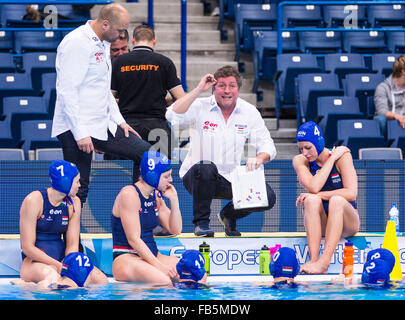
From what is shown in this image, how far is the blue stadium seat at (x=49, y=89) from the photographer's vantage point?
390 inches

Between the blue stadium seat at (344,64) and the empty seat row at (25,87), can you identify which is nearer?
the empty seat row at (25,87)

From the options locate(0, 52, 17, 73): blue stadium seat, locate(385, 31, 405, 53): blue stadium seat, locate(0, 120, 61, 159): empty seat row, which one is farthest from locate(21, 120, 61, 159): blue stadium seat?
locate(385, 31, 405, 53): blue stadium seat

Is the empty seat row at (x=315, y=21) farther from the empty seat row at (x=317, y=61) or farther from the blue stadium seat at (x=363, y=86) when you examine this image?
the blue stadium seat at (x=363, y=86)

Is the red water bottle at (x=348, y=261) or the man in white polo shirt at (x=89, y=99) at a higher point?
the man in white polo shirt at (x=89, y=99)

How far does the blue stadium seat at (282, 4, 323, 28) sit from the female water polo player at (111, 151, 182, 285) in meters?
6.63

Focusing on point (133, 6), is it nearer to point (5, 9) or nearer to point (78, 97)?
point (5, 9)

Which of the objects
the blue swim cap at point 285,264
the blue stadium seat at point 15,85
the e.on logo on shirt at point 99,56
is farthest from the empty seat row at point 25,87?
the blue swim cap at point 285,264

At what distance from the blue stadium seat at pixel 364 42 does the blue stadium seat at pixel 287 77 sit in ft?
5.02

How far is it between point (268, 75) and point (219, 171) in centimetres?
461

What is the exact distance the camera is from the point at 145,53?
24.3 ft

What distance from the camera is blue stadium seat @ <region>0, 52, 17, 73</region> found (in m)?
10.8

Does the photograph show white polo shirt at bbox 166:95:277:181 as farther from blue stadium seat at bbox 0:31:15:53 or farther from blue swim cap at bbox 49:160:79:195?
blue stadium seat at bbox 0:31:15:53
